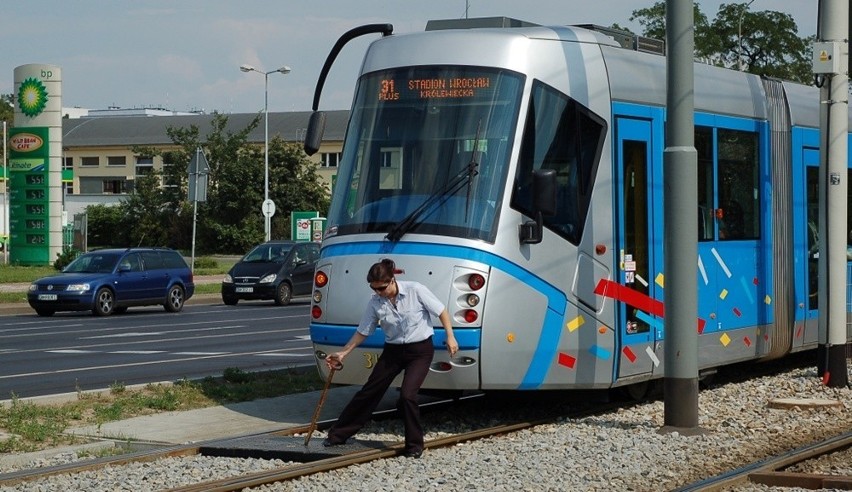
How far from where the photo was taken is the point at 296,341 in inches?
983

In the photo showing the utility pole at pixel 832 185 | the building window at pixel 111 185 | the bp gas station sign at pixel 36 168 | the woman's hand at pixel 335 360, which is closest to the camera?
the woman's hand at pixel 335 360

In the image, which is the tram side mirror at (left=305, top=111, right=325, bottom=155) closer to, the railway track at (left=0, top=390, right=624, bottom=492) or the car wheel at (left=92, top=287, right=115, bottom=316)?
the railway track at (left=0, top=390, right=624, bottom=492)

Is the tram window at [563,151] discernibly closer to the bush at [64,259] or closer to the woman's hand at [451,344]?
the woman's hand at [451,344]

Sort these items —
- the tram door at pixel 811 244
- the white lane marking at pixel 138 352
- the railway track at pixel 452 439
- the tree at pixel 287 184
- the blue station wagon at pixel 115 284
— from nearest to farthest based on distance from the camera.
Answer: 1. the railway track at pixel 452 439
2. the tram door at pixel 811 244
3. the white lane marking at pixel 138 352
4. the blue station wagon at pixel 115 284
5. the tree at pixel 287 184

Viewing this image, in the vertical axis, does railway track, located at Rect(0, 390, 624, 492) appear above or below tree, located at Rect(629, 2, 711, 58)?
below

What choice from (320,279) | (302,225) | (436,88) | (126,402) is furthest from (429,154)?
(302,225)

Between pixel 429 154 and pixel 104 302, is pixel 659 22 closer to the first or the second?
pixel 104 302

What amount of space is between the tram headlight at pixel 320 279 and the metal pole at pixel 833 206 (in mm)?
6166

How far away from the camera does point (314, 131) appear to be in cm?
1330

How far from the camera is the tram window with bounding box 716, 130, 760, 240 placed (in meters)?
15.3

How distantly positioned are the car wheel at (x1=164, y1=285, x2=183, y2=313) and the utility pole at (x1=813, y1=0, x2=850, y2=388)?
21774 mm

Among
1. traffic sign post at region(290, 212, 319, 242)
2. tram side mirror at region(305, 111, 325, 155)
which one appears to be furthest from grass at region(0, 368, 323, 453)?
traffic sign post at region(290, 212, 319, 242)

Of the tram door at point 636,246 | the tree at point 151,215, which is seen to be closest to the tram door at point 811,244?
the tram door at point 636,246

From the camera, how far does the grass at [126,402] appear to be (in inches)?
492
